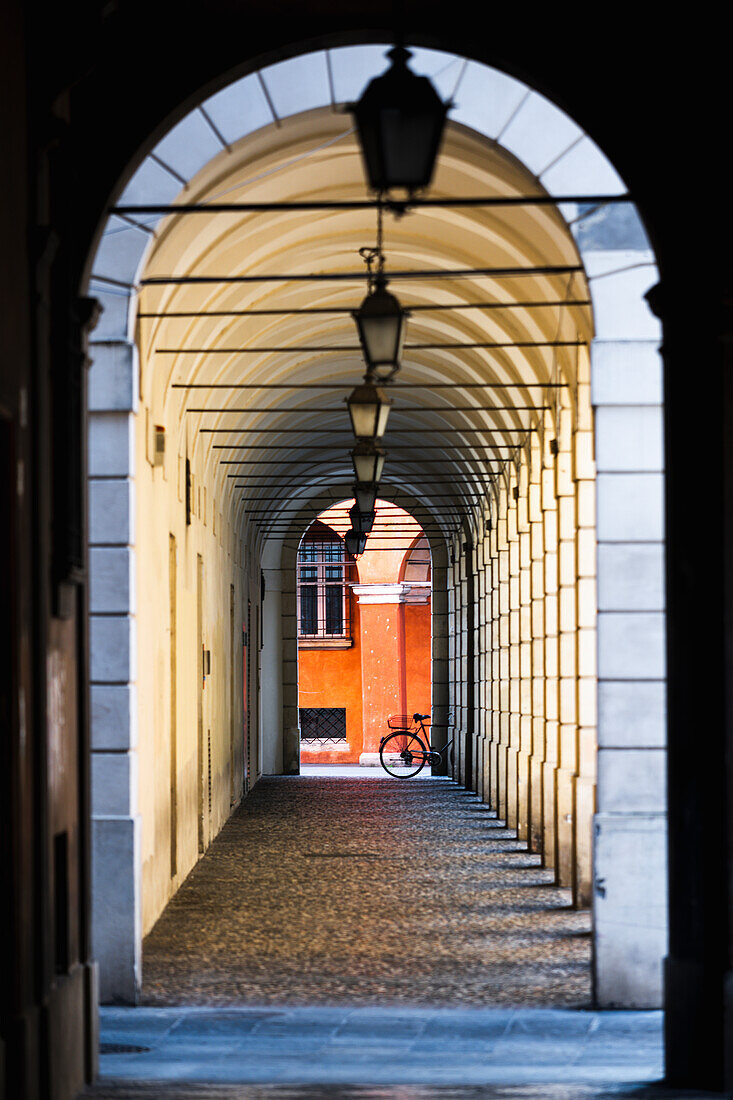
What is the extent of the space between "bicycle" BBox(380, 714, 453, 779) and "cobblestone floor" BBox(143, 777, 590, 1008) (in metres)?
11.0

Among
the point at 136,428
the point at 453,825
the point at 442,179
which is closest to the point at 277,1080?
→ the point at 136,428

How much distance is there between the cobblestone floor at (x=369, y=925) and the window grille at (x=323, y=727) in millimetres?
21610

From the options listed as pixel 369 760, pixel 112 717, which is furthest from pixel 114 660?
pixel 369 760

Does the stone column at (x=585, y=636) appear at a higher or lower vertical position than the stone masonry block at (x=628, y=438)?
lower

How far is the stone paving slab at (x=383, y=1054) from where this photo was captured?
20.9ft

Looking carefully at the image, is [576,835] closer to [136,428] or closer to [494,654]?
[136,428]

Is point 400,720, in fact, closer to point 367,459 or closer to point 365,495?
point 365,495

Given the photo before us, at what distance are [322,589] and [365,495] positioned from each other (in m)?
25.6

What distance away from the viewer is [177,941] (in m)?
10.8

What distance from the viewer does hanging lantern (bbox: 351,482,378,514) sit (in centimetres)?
1538

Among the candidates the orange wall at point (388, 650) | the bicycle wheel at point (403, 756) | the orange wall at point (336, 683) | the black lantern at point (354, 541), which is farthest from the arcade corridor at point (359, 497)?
the orange wall at point (336, 683)

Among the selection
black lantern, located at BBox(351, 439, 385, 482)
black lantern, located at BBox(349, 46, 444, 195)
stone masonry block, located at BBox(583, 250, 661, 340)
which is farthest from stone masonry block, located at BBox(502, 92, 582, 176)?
black lantern, located at BBox(349, 46, 444, 195)

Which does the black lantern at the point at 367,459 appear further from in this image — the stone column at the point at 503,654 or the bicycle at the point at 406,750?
the bicycle at the point at 406,750
